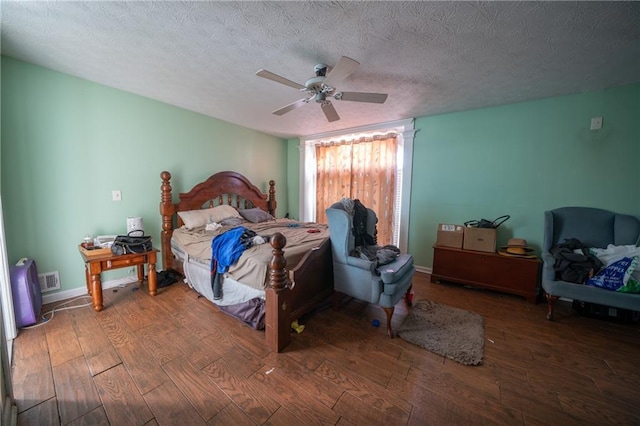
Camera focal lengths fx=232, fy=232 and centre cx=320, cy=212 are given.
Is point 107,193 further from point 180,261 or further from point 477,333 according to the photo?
point 477,333

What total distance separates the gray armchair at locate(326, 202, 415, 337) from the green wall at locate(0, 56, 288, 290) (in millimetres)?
2417

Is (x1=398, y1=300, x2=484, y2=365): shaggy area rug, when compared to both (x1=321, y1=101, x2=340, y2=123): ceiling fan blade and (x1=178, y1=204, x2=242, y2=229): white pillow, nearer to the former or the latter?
(x1=321, y1=101, x2=340, y2=123): ceiling fan blade

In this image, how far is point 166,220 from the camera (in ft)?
9.77

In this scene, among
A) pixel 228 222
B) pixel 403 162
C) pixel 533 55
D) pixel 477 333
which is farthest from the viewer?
pixel 403 162

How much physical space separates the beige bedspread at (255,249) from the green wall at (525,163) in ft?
6.04

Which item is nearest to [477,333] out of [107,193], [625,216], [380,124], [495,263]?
[495,263]

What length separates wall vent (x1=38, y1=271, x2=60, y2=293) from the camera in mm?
2239

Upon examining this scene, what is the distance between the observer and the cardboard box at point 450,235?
116 inches

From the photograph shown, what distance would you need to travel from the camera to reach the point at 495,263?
2.69m

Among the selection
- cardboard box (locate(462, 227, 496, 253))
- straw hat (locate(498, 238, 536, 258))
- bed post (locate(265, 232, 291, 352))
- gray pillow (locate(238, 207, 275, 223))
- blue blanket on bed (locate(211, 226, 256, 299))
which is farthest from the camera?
gray pillow (locate(238, 207, 275, 223))

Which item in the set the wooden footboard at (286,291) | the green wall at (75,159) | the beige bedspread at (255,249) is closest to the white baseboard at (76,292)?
the green wall at (75,159)

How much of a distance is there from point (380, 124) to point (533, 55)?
1.96 metres

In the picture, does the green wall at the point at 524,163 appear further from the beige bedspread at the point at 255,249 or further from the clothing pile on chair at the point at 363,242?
the beige bedspread at the point at 255,249

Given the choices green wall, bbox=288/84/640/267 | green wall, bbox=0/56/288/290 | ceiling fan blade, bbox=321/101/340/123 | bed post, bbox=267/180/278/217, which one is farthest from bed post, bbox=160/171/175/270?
green wall, bbox=288/84/640/267
